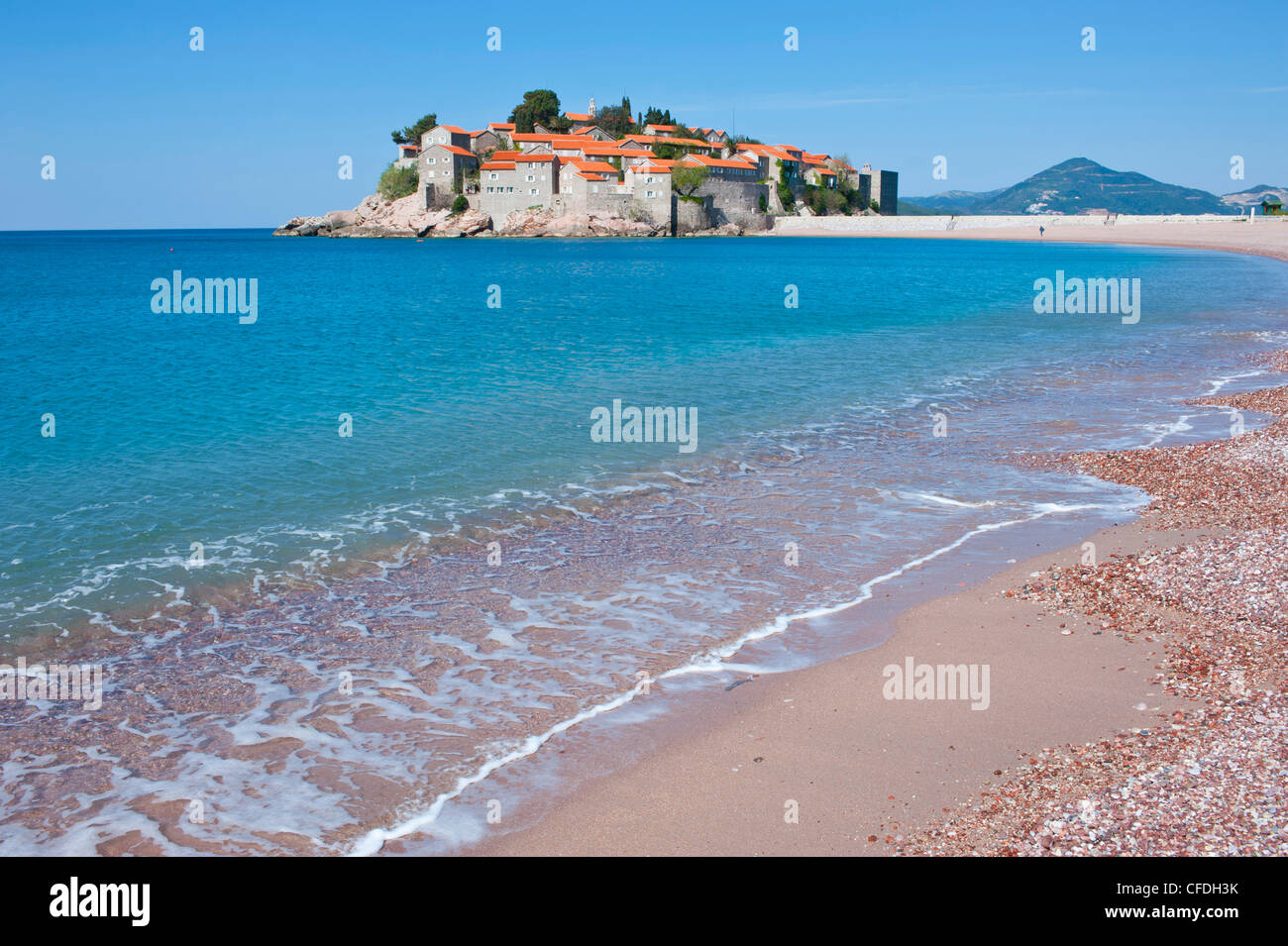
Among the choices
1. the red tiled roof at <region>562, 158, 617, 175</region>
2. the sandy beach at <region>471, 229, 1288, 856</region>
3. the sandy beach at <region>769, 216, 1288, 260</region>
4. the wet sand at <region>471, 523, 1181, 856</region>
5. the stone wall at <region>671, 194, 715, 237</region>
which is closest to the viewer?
the sandy beach at <region>471, 229, 1288, 856</region>

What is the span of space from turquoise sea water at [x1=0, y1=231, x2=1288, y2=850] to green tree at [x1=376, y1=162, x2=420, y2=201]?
102m

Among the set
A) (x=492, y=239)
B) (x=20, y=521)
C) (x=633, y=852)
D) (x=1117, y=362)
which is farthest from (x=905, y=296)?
(x=492, y=239)

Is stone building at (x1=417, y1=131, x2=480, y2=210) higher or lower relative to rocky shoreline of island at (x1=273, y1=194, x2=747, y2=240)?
higher

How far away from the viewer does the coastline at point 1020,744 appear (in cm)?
474

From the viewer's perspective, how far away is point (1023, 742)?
5.79 m

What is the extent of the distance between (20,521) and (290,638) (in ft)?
19.3

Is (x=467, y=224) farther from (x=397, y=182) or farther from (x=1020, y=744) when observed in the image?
(x=1020, y=744)

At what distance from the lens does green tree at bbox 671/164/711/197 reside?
11938 centimetres

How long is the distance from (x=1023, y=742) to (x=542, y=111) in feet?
460

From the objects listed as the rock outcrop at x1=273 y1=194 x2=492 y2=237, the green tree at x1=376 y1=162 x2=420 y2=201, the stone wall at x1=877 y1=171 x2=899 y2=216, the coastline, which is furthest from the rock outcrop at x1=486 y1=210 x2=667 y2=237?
the coastline

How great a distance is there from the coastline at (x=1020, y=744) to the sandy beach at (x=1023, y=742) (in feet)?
0.05

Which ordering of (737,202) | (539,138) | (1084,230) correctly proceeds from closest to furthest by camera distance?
(539,138) → (1084,230) → (737,202)

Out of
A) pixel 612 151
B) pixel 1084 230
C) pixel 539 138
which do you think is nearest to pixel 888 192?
pixel 1084 230

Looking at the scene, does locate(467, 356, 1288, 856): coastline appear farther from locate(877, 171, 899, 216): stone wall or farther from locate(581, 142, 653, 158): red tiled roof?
locate(877, 171, 899, 216): stone wall
